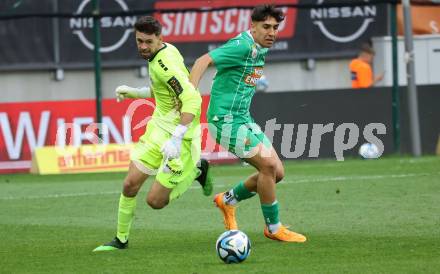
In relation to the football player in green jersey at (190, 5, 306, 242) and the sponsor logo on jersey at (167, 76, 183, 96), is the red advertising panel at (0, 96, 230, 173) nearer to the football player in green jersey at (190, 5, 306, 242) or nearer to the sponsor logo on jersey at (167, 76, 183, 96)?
the football player in green jersey at (190, 5, 306, 242)

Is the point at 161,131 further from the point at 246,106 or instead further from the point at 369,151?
the point at 369,151

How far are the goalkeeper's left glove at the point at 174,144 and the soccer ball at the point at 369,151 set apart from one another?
35.6ft

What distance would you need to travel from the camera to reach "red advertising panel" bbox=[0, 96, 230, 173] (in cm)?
1916

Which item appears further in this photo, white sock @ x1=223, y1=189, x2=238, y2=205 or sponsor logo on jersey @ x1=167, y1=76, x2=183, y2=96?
white sock @ x1=223, y1=189, x2=238, y2=205

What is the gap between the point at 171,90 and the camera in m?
9.88

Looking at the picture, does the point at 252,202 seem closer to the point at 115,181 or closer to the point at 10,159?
Answer: the point at 115,181

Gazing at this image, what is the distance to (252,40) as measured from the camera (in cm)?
1003

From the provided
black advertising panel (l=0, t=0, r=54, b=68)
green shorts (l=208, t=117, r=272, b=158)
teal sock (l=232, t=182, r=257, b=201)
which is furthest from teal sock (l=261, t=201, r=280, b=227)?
black advertising panel (l=0, t=0, r=54, b=68)

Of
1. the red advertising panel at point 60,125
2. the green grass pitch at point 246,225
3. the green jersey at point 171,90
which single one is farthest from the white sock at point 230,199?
the red advertising panel at point 60,125

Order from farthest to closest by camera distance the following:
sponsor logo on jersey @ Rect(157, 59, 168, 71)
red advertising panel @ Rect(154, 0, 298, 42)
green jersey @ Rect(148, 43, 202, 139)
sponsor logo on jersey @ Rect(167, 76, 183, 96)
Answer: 1. red advertising panel @ Rect(154, 0, 298, 42)
2. sponsor logo on jersey @ Rect(157, 59, 168, 71)
3. sponsor logo on jersey @ Rect(167, 76, 183, 96)
4. green jersey @ Rect(148, 43, 202, 139)

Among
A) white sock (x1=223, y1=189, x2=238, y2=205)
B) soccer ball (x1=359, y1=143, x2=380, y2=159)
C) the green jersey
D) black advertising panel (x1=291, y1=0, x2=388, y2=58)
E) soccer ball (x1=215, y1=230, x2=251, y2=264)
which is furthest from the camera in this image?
black advertising panel (x1=291, y1=0, x2=388, y2=58)

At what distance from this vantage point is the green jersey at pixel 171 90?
9.50m

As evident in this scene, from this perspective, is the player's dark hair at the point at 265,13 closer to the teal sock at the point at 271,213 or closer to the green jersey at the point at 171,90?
the green jersey at the point at 171,90

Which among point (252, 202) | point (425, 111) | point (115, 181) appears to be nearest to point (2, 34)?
point (115, 181)
